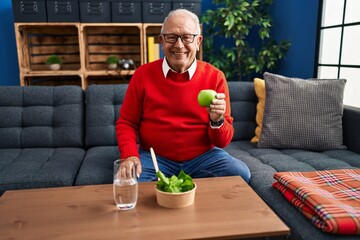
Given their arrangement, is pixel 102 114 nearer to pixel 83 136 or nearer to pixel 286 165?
pixel 83 136

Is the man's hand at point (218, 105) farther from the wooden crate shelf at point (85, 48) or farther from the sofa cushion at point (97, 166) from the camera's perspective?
the wooden crate shelf at point (85, 48)

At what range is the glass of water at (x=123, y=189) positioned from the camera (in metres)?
1.00

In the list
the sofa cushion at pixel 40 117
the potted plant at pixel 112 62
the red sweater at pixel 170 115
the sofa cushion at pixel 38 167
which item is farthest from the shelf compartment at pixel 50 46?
the red sweater at pixel 170 115

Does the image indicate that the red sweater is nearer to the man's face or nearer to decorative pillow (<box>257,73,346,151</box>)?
the man's face

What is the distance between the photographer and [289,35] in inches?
131

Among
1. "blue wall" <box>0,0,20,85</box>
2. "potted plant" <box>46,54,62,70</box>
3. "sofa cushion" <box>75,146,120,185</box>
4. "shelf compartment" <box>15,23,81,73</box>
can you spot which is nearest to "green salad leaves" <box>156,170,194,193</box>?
"sofa cushion" <box>75,146,120,185</box>

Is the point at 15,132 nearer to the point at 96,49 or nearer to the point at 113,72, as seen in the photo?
the point at 113,72

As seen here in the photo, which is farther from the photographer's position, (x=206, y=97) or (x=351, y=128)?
→ (x=351, y=128)

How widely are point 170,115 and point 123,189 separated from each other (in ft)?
2.22

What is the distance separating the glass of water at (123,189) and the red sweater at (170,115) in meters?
0.50

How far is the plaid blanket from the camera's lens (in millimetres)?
1021

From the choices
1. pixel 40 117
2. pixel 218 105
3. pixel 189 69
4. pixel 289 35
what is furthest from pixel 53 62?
pixel 218 105

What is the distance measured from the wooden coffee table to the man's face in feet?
2.19

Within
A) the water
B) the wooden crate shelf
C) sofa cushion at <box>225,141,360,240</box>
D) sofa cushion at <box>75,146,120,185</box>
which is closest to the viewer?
the water
